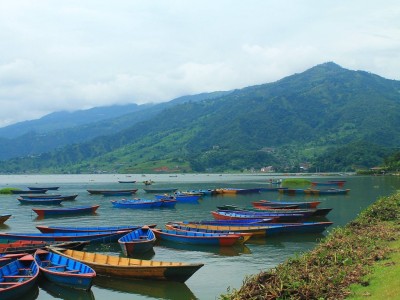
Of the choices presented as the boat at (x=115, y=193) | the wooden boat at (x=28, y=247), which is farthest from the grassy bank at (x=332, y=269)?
the boat at (x=115, y=193)

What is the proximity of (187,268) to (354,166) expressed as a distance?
624 ft

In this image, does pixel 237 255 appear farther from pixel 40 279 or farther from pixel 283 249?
pixel 40 279

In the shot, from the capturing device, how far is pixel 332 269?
17.6 meters

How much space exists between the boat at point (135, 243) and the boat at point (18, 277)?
6.99 metres

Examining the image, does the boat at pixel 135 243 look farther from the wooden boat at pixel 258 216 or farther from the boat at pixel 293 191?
the boat at pixel 293 191

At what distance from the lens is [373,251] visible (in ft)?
66.3

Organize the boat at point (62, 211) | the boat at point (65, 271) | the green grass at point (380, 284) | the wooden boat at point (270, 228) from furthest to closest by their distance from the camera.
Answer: the boat at point (62, 211) → the wooden boat at point (270, 228) → the boat at point (65, 271) → the green grass at point (380, 284)

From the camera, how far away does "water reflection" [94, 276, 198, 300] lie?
874 inches

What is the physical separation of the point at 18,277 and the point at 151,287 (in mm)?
6797

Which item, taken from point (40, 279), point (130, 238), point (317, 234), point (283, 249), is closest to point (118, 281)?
point (40, 279)

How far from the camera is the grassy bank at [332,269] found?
15.0 m

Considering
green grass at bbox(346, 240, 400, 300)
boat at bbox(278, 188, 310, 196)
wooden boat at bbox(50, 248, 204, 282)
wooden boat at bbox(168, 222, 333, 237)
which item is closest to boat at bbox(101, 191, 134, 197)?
boat at bbox(278, 188, 310, 196)

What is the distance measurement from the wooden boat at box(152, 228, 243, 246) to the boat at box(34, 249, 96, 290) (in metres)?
10.9

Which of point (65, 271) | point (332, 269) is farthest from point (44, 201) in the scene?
point (332, 269)
